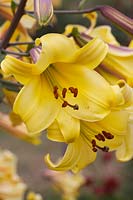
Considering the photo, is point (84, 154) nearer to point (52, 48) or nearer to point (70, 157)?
point (70, 157)

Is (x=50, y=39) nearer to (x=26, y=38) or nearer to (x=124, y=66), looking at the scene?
(x=124, y=66)

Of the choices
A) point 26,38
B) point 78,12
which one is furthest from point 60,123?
point 26,38

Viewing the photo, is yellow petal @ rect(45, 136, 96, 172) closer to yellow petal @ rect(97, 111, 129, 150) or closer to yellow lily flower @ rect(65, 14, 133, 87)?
yellow petal @ rect(97, 111, 129, 150)

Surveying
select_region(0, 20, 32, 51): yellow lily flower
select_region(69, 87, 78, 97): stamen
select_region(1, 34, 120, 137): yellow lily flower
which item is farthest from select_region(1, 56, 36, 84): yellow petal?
select_region(0, 20, 32, 51): yellow lily flower

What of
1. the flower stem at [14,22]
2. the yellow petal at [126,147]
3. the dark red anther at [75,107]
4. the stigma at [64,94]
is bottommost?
the yellow petal at [126,147]

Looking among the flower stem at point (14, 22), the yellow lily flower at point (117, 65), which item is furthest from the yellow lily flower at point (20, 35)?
the yellow lily flower at point (117, 65)

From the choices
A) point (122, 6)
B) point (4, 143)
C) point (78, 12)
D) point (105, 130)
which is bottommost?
point (4, 143)

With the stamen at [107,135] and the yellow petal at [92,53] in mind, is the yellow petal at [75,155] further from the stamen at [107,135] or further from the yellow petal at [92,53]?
the yellow petal at [92,53]
